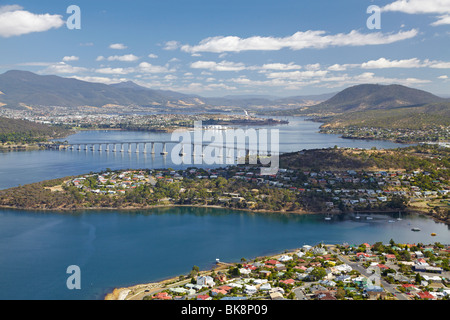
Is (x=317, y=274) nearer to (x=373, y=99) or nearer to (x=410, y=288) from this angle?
(x=410, y=288)

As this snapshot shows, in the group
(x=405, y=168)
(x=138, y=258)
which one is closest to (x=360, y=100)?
(x=405, y=168)

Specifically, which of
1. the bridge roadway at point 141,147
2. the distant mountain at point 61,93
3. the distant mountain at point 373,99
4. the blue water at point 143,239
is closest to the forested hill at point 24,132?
the bridge roadway at point 141,147

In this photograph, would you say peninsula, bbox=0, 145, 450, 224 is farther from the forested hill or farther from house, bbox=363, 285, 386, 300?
the forested hill

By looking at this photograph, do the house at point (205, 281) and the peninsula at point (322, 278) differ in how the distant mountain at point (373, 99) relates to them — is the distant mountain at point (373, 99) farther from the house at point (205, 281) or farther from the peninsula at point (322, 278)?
the house at point (205, 281)

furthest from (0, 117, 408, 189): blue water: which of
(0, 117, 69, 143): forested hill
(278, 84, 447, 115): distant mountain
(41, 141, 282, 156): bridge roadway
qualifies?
(278, 84, 447, 115): distant mountain
